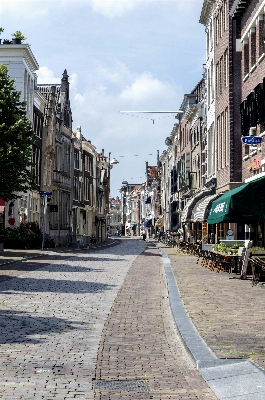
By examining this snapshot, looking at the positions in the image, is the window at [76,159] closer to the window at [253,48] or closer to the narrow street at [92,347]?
the window at [253,48]

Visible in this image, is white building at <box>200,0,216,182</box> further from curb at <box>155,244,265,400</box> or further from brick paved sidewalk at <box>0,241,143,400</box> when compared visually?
curb at <box>155,244,265,400</box>

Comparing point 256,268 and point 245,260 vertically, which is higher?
point 245,260

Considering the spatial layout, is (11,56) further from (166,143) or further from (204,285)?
(166,143)

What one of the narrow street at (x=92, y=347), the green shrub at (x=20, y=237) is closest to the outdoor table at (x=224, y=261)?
the narrow street at (x=92, y=347)

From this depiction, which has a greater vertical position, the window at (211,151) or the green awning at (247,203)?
the window at (211,151)

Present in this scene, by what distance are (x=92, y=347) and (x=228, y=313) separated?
3604mm

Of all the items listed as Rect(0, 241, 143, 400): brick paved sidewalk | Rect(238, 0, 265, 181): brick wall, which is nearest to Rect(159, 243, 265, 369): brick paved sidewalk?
Rect(0, 241, 143, 400): brick paved sidewalk

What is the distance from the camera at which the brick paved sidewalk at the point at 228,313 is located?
8.59 m

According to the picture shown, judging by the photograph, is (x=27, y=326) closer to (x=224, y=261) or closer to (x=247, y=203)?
(x=247, y=203)

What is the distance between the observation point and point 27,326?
10.8 metres

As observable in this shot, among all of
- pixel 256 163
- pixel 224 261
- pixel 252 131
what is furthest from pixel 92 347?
pixel 252 131

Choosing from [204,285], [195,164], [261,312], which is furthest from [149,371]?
[195,164]

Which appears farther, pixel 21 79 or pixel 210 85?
pixel 21 79

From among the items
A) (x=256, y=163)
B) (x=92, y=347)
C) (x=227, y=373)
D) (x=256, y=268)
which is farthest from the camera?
(x=256, y=163)
